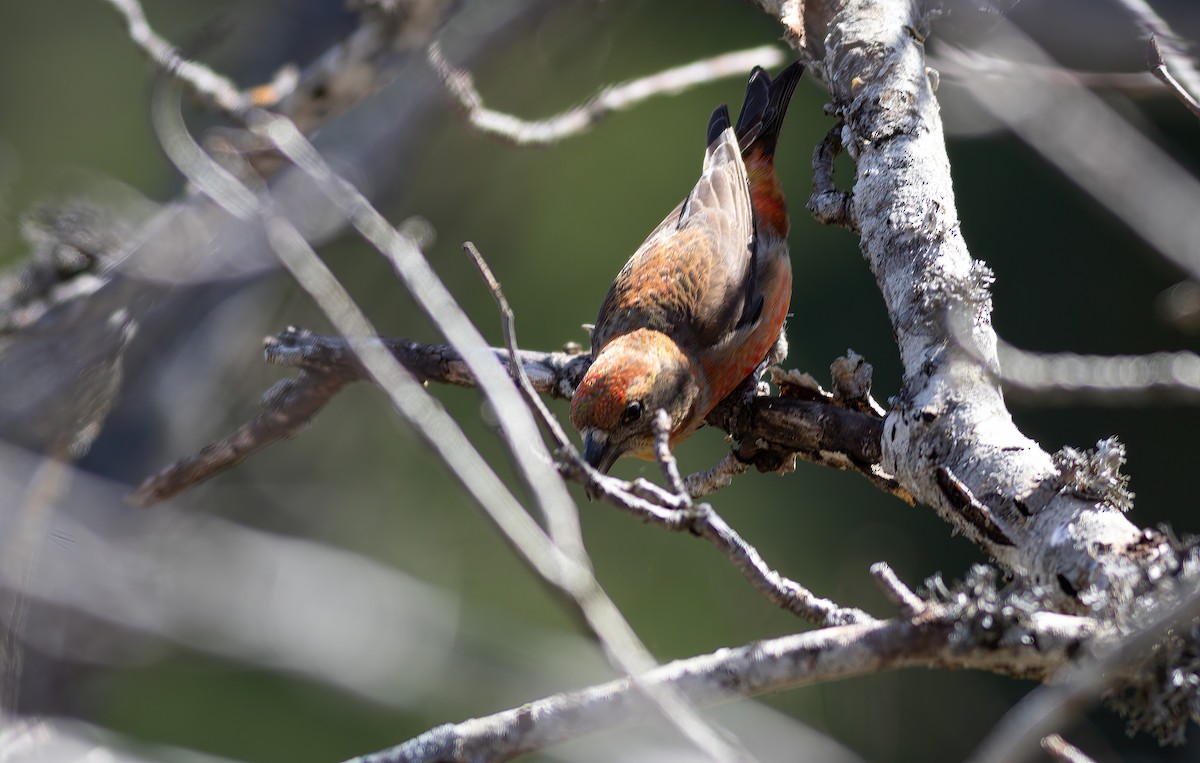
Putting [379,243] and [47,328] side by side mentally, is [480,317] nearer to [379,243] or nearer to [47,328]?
[47,328]

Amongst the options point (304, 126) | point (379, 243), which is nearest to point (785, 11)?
point (379, 243)

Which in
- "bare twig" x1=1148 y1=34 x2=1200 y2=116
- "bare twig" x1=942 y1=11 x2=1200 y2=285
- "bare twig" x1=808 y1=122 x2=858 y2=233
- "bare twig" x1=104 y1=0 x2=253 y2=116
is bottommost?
"bare twig" x1=808 y1=122 x2=858 y2=233

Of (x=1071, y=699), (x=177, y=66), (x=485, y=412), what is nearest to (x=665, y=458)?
(x=1071, y=699)

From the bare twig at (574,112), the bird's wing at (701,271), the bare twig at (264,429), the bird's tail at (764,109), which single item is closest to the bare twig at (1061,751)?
the bare twig at (264,429)

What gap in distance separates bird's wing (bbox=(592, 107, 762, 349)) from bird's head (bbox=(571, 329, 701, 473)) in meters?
0.21

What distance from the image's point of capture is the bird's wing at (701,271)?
3920mm

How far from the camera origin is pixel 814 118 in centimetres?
683

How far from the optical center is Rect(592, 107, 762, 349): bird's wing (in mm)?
3920

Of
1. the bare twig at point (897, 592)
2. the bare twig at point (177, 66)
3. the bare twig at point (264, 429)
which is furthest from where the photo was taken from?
the bare twig at point (177, 66)

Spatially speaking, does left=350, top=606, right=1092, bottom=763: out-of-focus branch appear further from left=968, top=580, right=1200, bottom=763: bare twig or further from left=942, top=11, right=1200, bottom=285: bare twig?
left=942, top=11, right=1200, bottom=285: bare twig

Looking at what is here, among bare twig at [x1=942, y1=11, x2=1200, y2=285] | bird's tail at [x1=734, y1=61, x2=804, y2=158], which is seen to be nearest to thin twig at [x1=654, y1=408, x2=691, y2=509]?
bare twig at [x1=942, y1=11, x2=1200, y2=285]

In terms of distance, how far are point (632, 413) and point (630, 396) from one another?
5 centimetres

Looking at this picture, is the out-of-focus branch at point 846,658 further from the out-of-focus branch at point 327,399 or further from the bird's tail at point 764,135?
the bird's tail at point 764,135

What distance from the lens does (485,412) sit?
94.1 inches
